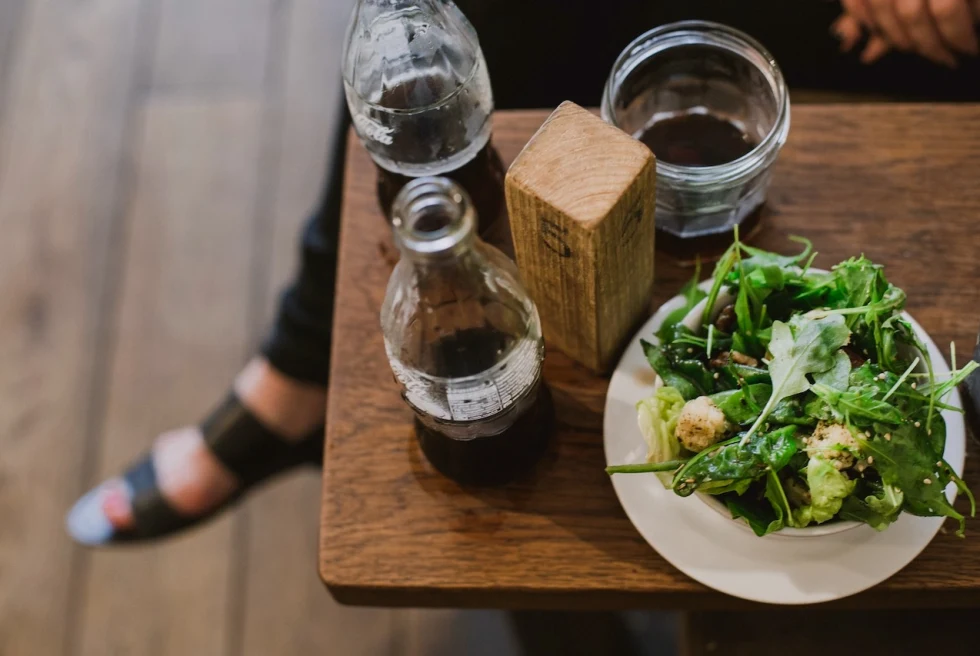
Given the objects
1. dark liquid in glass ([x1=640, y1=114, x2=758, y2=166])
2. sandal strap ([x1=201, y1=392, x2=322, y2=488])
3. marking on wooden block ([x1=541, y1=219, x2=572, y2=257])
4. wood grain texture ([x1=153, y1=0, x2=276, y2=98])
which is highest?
marking on wooden block ([x1=541, y1=219, x2=572, y2=257])

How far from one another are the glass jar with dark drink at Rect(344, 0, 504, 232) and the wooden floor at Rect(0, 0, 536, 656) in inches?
29.2

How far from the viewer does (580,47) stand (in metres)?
0.96

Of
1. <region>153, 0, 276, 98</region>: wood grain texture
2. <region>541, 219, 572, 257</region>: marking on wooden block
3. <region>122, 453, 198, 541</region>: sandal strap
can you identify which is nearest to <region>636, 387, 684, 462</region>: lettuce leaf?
<region>541, 219, 572, 257</region>: marking on wooden block

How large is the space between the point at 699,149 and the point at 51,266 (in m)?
1.17

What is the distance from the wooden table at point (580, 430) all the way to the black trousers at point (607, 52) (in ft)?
0.48

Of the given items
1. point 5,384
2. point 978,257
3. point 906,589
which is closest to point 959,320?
point 978,257

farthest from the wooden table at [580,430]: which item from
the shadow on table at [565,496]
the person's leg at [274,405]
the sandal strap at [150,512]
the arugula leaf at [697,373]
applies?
the sandal strap at [150,512]

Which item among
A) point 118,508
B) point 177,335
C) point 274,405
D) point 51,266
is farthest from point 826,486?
point 51,266

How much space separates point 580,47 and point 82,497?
944 millimetres

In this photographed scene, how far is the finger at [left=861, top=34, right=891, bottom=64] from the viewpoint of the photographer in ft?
2.87

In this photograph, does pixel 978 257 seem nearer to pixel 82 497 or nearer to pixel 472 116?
pixel 472 116

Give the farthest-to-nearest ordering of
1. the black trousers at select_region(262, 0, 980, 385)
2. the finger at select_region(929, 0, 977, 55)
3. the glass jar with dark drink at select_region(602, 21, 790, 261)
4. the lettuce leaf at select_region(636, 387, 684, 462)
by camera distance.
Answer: the black trousers at select_region(262, 0, 980, 385), the finger at select_region(929, 0, 977, 55), the glass jar with dark drink at select_region(602, 21, 790, 261), the lettuce leaf at select_region(636, 387, 684, 462)

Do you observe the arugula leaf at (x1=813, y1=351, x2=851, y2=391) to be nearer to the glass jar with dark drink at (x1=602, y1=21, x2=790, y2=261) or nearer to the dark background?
the glass jar with dark drink at (x1=602, y1=21, x2=790, y2=261)

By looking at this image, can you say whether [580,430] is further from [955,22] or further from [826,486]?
[955,22]
